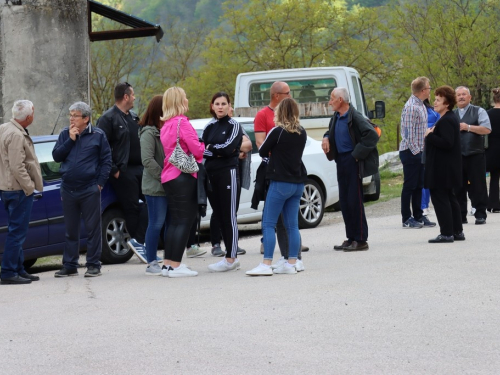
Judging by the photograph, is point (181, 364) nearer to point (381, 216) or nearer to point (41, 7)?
point (381, 216)

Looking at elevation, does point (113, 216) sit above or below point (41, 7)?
below

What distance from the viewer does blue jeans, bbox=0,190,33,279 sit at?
9.25 m

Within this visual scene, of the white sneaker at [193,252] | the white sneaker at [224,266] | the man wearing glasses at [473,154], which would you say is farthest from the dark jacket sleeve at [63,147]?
the man wearing glasses at [473,154]

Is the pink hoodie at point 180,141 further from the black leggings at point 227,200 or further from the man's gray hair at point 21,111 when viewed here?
the man's gray hair at point 21,111

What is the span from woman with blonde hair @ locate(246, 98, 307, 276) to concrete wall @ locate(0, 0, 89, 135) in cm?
887

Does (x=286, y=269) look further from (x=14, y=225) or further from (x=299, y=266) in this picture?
(x=14, y=225)

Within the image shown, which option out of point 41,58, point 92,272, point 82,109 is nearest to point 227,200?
point 92,272

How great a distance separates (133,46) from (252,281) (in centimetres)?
3110

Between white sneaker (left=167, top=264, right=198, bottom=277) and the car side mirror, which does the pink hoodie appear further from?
the car side mirror

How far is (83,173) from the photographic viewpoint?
31.0ft

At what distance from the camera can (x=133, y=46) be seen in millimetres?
38875

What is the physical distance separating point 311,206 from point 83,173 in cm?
506

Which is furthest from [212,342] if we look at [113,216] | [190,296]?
[113,216]

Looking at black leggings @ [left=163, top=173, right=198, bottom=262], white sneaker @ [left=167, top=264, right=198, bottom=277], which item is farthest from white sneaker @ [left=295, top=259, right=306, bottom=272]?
black leggings @ [left=163, top=173, right=198, bottom=262]
